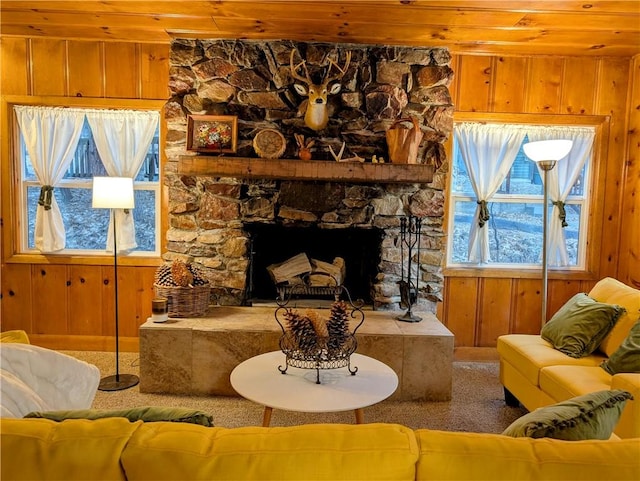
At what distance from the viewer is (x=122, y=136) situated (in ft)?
13.0

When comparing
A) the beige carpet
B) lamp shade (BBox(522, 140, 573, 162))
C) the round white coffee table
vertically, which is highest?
lamp shade (BBox(522, 140, 573, 162))

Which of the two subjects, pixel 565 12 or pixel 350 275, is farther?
pixel 350 275

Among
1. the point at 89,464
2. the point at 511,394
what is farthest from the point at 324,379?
the point at 511,394

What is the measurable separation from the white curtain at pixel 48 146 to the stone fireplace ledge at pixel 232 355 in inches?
60.4

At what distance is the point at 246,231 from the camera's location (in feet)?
12.4

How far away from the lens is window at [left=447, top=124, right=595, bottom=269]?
411cm

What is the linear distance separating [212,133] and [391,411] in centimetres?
236

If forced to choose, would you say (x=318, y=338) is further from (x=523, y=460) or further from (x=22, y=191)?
(x=22, y=191)

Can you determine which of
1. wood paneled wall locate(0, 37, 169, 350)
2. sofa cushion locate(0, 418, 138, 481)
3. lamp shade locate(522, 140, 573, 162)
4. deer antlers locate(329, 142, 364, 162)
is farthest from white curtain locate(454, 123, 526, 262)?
sofa cushion locate(0, 418, 138, 481)

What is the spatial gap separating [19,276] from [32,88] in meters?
1.56

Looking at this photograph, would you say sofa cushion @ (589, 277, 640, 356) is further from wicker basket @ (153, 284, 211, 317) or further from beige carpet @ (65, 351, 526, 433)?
wicker basket @ (153, 284, 211, 317)

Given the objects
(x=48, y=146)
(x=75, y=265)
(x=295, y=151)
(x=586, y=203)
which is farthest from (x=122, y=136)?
(x=586, y=203)

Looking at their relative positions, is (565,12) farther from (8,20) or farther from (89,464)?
(8,20)

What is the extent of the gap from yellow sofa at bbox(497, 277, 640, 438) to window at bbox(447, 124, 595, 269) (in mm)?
1112
